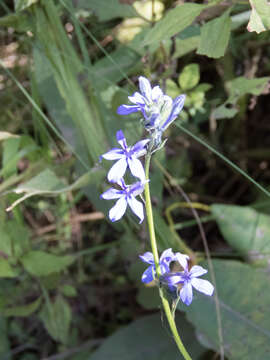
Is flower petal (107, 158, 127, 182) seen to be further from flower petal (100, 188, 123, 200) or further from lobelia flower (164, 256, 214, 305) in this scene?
lobelia flower (164, 256, 214, 305)

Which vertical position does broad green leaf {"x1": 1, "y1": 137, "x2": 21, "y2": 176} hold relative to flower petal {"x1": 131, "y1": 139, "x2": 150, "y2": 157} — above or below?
below

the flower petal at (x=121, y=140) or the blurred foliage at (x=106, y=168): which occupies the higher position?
the flower petal at (x=121, y=140)

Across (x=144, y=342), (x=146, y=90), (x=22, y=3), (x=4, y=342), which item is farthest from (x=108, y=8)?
(x=4, y=342)

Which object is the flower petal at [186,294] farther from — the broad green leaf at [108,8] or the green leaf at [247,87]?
the broad green leaf at [108,8]

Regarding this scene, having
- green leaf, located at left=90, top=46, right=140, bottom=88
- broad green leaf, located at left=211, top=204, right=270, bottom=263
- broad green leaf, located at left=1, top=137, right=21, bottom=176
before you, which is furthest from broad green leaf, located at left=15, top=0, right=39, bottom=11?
broad green leaf, located at left=211, top=204, right=270, bottom=263

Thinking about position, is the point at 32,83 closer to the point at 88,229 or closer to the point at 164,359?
the point at 88,229

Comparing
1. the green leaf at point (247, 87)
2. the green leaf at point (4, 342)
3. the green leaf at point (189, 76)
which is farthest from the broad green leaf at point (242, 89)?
the green leaf at point (4, 342)
